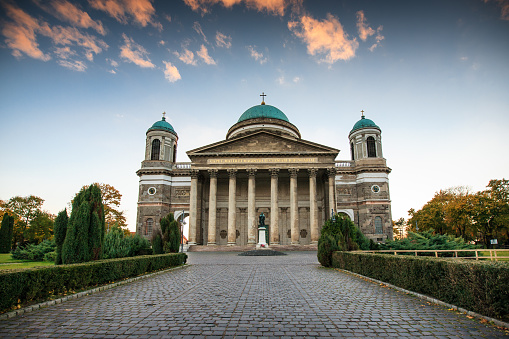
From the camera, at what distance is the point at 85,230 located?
11.9 meters

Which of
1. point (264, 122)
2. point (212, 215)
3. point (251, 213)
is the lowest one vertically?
point (212, 215)

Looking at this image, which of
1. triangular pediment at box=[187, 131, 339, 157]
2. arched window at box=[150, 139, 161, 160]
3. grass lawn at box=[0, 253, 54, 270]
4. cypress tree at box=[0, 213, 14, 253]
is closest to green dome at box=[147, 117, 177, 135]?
arched window at box=[150, 139, 161, 160]

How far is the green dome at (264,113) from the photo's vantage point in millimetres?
51809

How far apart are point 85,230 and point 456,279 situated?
12.1 meters

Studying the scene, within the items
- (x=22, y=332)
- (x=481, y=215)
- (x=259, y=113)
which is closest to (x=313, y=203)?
(x=259, y=113)

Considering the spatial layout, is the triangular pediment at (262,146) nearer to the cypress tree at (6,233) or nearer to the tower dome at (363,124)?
the tower dome at (363,124)

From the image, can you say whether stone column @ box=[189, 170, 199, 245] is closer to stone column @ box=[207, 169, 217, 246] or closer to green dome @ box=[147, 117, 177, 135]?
stone column @ box=[207, 169, 217, 246]

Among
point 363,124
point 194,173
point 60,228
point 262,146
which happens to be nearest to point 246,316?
point 60,228

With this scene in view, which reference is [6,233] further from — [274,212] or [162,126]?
[274,212]

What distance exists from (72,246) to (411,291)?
459 inches

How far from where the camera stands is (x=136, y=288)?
10352 mm

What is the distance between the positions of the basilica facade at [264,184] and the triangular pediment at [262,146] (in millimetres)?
126

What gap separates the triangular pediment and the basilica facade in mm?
126

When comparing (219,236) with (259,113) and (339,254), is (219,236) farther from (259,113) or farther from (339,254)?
(339,254)
